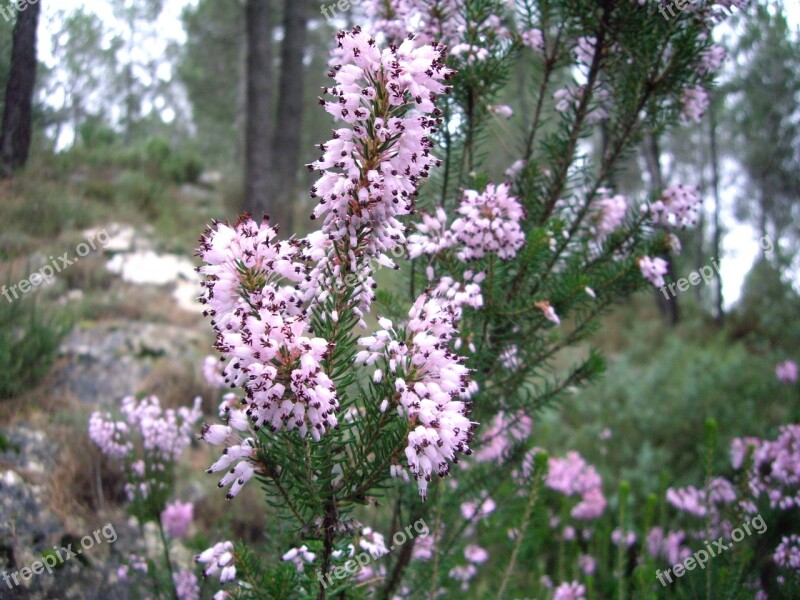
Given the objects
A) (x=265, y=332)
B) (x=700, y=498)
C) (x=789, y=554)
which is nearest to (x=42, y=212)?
(x=265, y=332)

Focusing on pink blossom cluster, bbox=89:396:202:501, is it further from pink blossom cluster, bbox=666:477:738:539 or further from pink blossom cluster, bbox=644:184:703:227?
pink blossom cluster, bbox=666:477:738:539

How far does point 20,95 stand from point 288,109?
8.34 meters

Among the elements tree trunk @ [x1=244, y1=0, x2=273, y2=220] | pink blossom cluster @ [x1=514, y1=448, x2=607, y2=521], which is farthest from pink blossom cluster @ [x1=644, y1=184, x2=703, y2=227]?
tree trunk @ [x1=244, y1=0, x2=273, y2=220]

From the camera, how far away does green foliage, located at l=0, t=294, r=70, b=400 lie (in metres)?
3.48

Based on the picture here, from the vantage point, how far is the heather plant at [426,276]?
134cm

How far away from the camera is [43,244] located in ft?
12.7

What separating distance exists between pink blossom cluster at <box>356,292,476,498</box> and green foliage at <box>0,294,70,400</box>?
299 cm

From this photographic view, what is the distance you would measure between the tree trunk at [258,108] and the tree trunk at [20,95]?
5886 millimetres

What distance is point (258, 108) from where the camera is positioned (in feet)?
29.7

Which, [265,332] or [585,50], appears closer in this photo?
[265,332]

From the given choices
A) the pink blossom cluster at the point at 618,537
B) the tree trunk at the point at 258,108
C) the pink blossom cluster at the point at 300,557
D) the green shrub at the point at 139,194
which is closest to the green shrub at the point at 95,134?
the green shrub at the point at 139,194

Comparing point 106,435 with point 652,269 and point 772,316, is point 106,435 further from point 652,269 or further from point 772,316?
point 772,316

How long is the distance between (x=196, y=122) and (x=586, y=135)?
26.3 m

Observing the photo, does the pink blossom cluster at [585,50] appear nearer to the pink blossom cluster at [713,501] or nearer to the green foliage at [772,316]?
the pink blossom cluster at [713,501]
